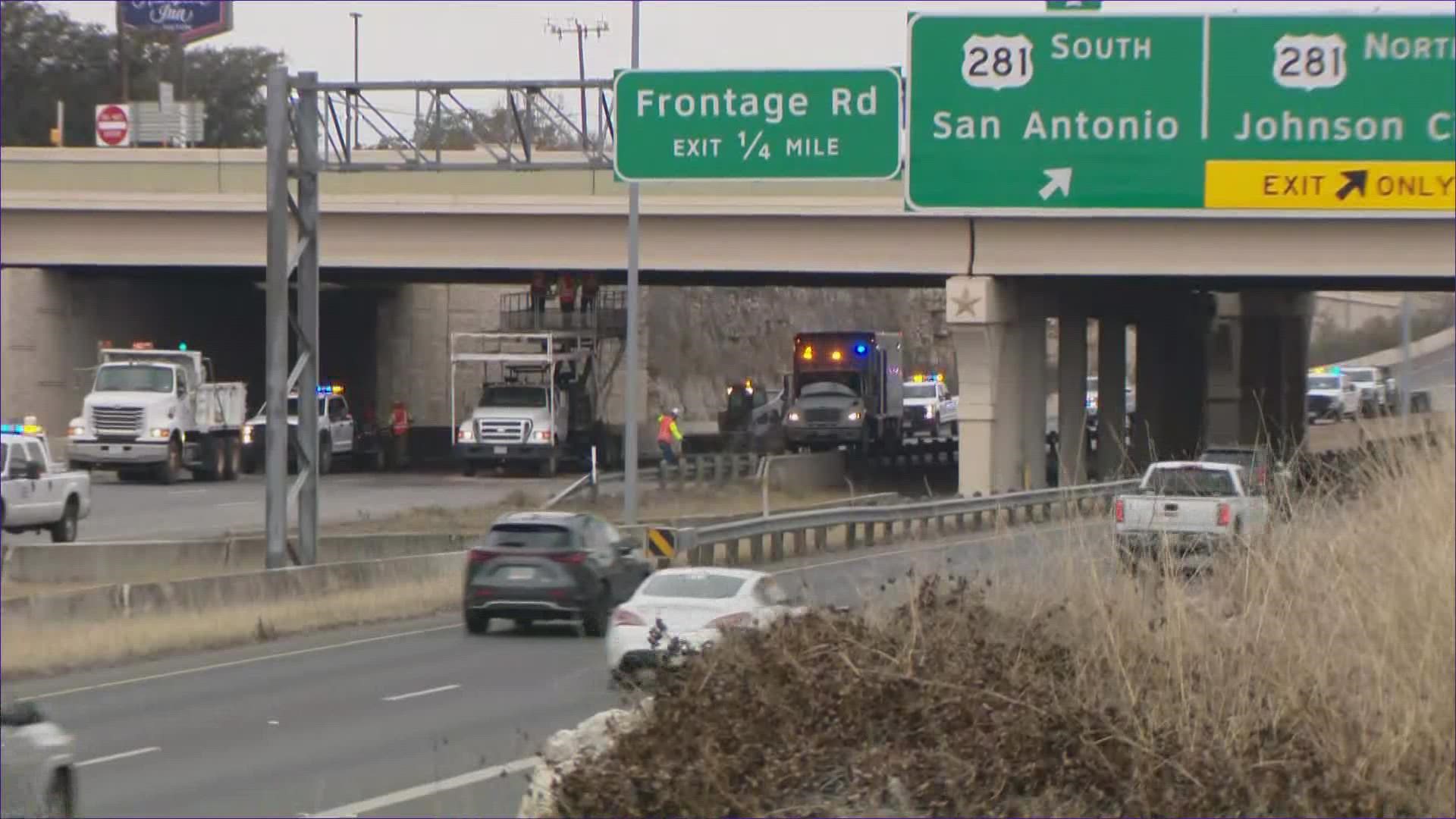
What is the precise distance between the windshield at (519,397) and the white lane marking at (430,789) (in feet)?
126

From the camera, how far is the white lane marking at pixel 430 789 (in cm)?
1233

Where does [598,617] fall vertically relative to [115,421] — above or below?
below

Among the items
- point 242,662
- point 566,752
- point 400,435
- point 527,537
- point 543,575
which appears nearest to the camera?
point 566,752

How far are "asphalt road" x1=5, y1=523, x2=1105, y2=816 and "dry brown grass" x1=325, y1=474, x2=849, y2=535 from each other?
12.5m

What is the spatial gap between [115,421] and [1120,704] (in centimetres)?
3954

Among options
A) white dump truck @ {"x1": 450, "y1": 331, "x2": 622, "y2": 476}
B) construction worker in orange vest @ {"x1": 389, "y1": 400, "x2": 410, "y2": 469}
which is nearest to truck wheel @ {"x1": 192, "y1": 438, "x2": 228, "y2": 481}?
white dump truck @ {"x1": 450, "y1": 331, "x2": 622, "y2": 476}

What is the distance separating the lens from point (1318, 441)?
176ft

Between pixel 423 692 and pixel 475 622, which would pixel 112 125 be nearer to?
pixel 475 622

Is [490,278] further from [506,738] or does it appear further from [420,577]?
[506,738]

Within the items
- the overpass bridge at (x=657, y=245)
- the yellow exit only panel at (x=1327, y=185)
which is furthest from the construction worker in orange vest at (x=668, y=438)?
the yellow exit only panel at (x=1327, y=185)

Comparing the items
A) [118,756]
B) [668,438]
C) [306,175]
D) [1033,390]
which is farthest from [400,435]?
[118,756]

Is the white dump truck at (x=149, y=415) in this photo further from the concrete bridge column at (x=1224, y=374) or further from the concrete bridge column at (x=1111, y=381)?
the concrete bridge column at (x=1224, y=374)

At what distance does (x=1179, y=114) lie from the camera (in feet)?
64.5

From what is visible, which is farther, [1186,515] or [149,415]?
[149,415]
